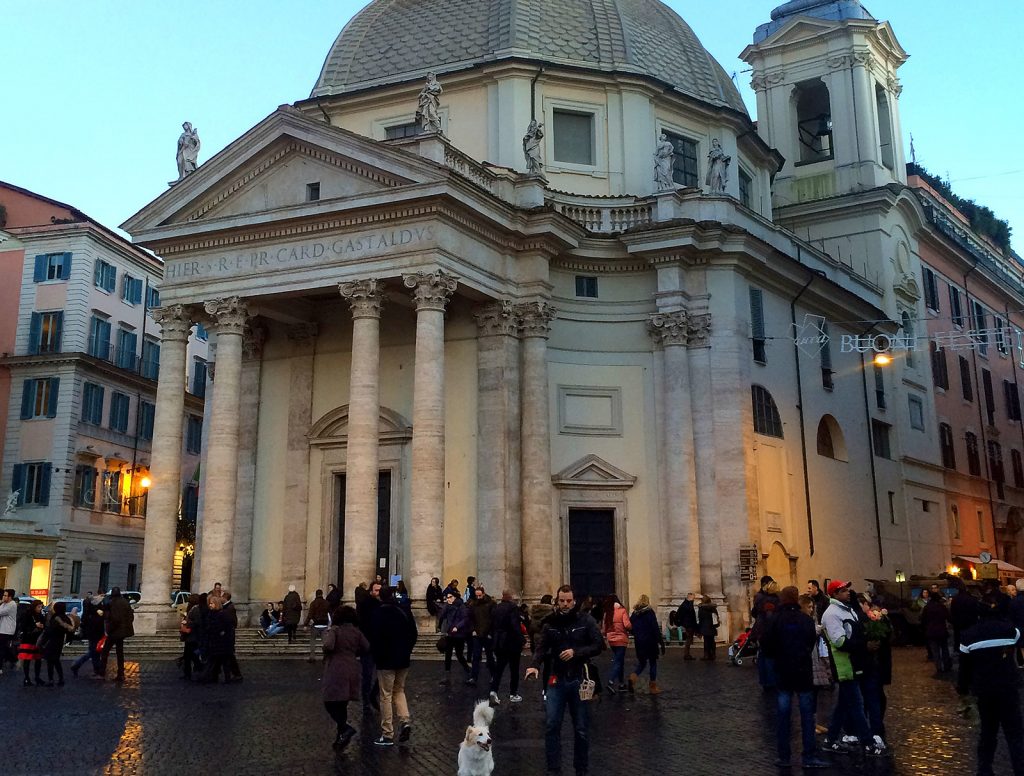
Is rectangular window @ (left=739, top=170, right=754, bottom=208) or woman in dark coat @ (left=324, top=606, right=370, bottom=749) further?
rectangular window @ (left=739, top=170, right=754, bottom=208)

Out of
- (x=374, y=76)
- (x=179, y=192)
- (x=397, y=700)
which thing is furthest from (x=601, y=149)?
(x=397, y=700)

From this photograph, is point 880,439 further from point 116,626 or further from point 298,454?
point 116,626

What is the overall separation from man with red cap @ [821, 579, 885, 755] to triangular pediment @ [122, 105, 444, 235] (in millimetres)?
15697

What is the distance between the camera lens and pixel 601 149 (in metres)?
30.2

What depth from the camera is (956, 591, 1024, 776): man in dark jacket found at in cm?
836

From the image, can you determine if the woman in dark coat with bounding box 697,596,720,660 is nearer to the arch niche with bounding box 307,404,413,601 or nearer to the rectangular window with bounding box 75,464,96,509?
the arch niche with bounding box 307,404,413,601

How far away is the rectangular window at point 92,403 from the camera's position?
4075 cm

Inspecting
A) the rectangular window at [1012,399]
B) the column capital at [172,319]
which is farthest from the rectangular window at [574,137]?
the rectangular window at [1012,399]

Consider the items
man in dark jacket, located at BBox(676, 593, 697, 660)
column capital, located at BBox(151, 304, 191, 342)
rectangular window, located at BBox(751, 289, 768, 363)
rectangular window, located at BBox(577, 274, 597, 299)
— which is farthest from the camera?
rectangular window, located at BBox(751, 289, 768, 363)

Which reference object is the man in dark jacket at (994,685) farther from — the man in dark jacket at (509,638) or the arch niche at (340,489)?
the arch niche at (340,489)

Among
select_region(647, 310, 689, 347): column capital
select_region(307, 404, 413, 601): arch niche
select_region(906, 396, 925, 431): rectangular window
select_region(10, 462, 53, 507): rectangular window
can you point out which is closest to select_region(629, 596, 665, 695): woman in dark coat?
select_region(307, 404, 413, 601): arch niche

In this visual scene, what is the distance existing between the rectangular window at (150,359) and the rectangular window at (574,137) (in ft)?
70.0

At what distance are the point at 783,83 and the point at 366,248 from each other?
2178 centimetres

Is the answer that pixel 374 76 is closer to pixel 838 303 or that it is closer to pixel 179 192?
pixel 179 192
